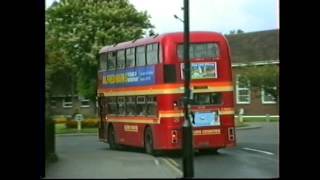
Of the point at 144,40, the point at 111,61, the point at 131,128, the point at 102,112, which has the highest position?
the point at 144,40

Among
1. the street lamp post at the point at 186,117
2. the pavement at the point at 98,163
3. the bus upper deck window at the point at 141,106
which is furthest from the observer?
the bus upper deck window at the point at 141,106

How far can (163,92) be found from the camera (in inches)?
295

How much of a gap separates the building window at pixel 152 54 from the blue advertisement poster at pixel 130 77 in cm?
5

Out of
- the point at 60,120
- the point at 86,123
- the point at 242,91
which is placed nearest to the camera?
the point at 60,120

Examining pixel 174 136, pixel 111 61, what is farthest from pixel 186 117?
pixel 111 61

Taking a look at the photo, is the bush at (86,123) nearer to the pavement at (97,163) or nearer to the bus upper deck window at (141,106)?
the pavement at (97,163)

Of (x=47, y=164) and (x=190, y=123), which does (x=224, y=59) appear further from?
(x=47, y=164)

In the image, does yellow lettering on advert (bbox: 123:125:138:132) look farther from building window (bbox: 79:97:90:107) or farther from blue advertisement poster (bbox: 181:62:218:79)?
blue advertisement poster (bbox: 181:62:218:79)

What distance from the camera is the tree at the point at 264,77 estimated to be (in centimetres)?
771

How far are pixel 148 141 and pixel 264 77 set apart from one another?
1109 millimetres

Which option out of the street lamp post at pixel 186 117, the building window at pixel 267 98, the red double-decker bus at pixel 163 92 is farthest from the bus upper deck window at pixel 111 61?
the building window at pixel 267 98

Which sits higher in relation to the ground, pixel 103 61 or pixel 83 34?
pixel 83 34

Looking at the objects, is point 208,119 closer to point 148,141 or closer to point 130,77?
point 148,141
